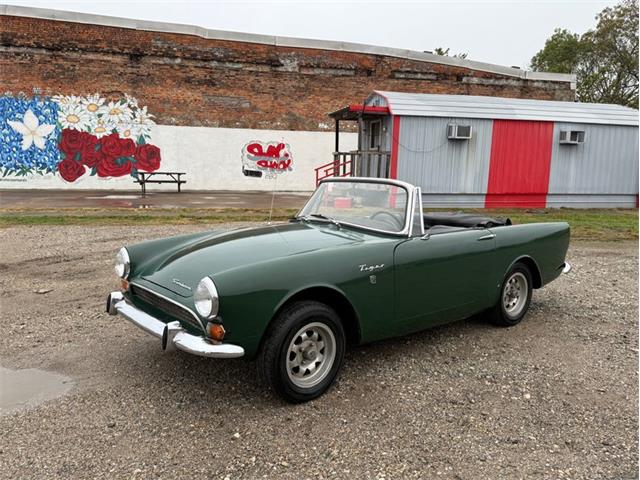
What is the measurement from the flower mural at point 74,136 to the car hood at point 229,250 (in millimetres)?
17128

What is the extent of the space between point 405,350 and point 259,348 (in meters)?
1.54

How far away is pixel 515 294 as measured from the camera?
15.8 feet

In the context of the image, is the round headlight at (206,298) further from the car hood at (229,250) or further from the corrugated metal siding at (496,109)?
the corrugated metal siding at (496,109)

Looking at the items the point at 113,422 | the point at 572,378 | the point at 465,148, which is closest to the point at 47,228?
the point at 113,422

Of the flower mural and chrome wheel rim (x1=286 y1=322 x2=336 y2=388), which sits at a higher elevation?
the flower mural

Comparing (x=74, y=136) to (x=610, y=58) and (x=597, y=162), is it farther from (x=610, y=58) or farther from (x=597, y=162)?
(x=610, y=58)

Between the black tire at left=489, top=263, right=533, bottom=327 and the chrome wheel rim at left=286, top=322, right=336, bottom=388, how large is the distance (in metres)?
1.98

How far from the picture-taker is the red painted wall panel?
1457 centimetres

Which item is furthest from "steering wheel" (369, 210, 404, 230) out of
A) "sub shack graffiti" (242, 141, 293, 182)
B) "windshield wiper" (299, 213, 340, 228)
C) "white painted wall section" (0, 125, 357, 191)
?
"sub shack graffiti" (242, 141, 293, 182)

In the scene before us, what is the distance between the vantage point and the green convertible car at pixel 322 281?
2957mm

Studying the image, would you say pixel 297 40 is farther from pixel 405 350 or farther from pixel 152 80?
pixel 405 350

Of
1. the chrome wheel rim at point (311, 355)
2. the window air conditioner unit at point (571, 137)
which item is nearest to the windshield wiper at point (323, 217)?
the chrome wheel rim at point (311, 355)

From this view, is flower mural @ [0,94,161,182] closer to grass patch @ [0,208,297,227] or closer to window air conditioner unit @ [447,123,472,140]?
grass patch @ [0,208,297,227]

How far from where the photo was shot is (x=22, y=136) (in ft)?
61.9
